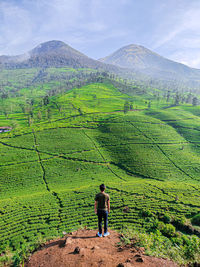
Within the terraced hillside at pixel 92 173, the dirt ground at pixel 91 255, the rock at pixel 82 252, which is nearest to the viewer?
the dirt ground at pixel 91 255

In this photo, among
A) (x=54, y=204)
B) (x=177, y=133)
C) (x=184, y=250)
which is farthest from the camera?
(x=177, y=133)

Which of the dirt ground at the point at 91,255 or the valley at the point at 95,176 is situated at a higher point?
the dirt ground at the point at 91,255

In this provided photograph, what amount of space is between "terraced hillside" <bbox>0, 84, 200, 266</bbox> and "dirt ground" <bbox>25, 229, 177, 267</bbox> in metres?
2.94

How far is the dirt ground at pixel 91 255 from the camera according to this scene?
31.3 ft

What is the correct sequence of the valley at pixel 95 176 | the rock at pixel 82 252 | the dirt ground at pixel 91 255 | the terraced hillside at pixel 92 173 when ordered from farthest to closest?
1. the terraced hillside at pixel 92 173
2. the valley at pixel 95 176
3. the rock at pixel 82 252
4. the dirt ground at pixel 91 255

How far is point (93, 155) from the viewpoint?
252 ft

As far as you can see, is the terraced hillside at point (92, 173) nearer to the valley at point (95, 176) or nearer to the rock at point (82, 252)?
the valley at point (95, 176)

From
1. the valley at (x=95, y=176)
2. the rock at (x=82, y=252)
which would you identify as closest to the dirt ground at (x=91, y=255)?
the rock at (x=82, y=252)

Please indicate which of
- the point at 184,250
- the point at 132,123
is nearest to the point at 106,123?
the point at 132,123

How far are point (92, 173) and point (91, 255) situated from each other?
2201 inches

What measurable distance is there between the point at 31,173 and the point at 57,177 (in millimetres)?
11792

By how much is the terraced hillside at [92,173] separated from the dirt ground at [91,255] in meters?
2.94

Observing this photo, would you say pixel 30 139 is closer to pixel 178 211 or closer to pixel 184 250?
pixel 178 211

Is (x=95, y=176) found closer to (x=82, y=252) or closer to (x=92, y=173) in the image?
(x=92, y=173)
